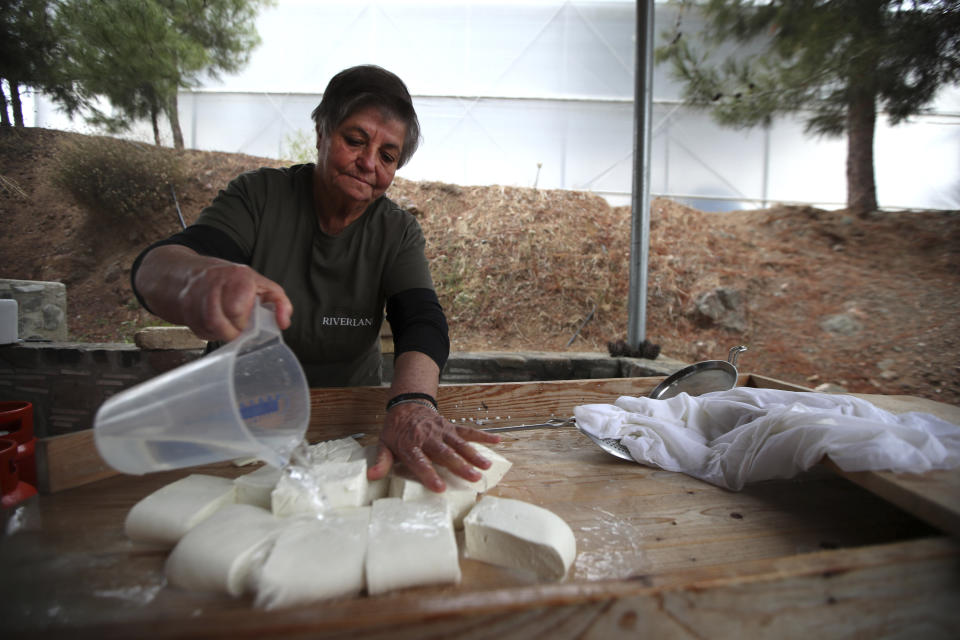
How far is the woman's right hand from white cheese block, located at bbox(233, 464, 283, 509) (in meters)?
0.30

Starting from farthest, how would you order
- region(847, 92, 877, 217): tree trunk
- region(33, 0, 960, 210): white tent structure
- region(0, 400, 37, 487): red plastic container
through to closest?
1. region(33, 0, 960, 210): white tent structure
2. region(847, 92, 877, 217): tree trunk
3. region(0, 400, 37, 487): red plastic container

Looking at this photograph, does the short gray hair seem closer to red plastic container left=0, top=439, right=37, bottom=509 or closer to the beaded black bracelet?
the beaded black bracelet

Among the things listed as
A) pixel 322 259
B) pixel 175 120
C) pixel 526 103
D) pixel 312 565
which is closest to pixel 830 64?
pixel 526 103

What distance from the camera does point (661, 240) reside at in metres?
6.37

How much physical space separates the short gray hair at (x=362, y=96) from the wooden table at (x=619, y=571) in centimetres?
109

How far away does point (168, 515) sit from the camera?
80 centimetres

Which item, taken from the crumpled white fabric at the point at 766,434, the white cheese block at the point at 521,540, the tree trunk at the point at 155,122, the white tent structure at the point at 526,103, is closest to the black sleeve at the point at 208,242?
the white cheese block at the point at 521,540

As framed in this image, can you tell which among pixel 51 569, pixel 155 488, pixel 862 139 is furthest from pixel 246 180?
pixel 862 139

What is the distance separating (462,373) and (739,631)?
3.34 m

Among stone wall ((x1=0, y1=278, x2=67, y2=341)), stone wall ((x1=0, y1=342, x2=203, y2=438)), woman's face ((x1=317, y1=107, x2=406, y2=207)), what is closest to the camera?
woman's face ((x1=317, y1=107, x2=406, y2=207))

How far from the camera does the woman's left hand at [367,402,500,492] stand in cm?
97

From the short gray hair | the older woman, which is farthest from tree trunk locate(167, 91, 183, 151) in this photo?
the short gray hair

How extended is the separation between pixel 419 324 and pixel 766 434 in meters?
1.00

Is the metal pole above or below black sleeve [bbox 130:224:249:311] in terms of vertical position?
above
